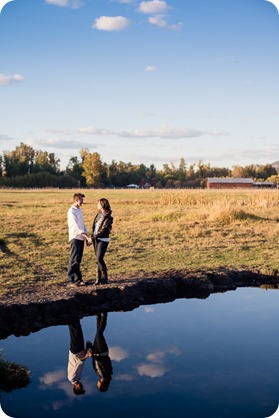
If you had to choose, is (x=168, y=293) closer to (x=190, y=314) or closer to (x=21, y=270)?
(x=190, y=314)

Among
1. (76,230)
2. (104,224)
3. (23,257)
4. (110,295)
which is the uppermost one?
(104,224)

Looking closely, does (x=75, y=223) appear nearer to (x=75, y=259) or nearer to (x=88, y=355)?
(x=75, y=259)

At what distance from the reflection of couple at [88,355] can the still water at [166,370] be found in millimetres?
80

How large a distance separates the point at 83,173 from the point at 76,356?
7257cm

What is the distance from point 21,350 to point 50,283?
12.1 ft

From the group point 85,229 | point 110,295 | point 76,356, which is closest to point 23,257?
point 110,295

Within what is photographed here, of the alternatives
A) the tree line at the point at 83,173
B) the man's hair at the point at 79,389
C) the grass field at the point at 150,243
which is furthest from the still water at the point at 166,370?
the tree line at the point at 83,173

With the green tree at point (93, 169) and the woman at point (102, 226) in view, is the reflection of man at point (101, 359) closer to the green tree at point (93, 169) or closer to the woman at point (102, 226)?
the woman at point (102, 226)

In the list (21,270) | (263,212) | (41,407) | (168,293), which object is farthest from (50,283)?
(263,212)

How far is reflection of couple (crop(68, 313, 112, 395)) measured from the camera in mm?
7359

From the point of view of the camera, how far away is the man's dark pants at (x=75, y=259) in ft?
35.2

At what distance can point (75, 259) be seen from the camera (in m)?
10.9

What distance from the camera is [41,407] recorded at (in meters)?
6.64

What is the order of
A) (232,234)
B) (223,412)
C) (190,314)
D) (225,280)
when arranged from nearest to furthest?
(223,412), (190,314), (225,280), (232,234)
